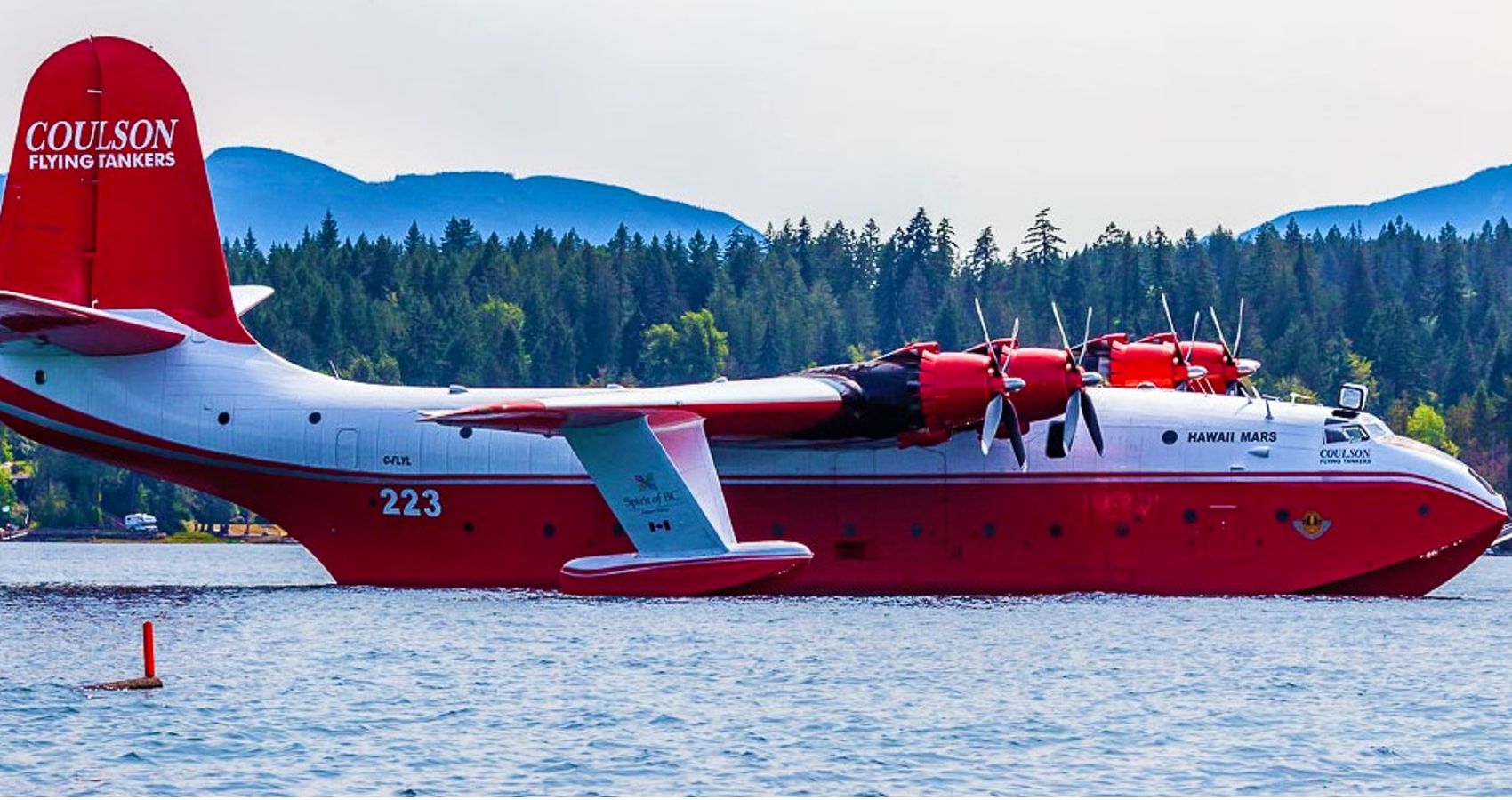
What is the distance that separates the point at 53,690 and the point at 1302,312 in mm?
128578

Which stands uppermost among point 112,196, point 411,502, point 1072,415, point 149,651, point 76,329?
point 112,196

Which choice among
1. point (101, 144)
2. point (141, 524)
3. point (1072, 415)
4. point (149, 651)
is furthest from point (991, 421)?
point (141, 524)

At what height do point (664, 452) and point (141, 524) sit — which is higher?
point (664, 452)

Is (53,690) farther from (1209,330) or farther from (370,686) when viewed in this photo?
(1209,330)

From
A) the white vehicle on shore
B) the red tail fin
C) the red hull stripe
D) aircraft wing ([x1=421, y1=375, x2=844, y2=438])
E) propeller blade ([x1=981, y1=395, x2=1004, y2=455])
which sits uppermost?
the red tail fin

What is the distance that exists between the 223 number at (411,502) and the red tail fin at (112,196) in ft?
14.9

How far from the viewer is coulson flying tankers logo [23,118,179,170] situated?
47.0 m

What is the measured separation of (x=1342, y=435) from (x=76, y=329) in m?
23.6

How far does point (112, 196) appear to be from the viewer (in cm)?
4688

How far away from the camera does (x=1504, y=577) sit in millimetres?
70562

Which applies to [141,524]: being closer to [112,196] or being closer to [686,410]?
A: [112,196]

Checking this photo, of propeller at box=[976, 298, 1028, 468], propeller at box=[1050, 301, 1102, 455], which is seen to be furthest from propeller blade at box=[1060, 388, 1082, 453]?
propeller at box=[976, 298, 1028, 468]

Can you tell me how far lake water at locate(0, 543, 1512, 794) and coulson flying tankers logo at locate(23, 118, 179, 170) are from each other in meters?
8.88

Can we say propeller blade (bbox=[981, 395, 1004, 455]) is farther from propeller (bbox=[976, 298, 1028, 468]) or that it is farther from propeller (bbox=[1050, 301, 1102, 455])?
propeller (bbox=[1050, 301, 1102, 455])
